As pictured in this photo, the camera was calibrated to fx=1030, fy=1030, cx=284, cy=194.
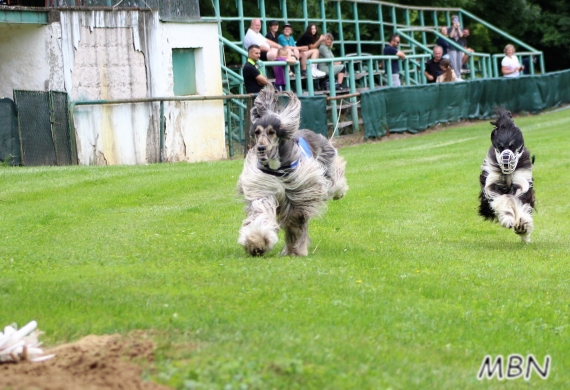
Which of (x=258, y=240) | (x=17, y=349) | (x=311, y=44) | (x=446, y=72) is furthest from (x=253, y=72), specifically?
(x=17, y=349)

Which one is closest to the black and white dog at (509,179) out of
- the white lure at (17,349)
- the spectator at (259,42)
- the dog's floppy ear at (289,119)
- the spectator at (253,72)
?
the dog's floppy ear at (289,119)

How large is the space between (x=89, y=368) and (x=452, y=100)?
2500 centimetres

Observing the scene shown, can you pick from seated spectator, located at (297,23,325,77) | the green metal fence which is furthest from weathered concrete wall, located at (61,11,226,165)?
the green metal fence

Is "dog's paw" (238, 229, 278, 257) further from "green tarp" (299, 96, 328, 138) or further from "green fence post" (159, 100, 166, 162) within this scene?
"green tarp" (299, 96, 328, 138)

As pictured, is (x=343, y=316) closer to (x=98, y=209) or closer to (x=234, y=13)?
(x=98, y=209)

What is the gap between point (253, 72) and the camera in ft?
67.7

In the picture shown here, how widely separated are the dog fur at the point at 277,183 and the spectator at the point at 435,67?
67.9 feet

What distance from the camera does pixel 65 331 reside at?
575cm

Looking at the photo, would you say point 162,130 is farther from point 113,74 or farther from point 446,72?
point 446,72

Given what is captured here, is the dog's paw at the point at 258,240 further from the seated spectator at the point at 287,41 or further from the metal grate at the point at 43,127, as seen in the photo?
the seated spectator at the point at 287,41

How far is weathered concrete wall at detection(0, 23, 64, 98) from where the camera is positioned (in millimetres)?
20375

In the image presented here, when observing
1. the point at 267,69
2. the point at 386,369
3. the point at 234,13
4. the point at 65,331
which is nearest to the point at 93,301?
the point at 65,331

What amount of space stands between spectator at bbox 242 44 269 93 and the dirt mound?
15.0 metres

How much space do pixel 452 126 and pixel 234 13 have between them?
24.6ft
